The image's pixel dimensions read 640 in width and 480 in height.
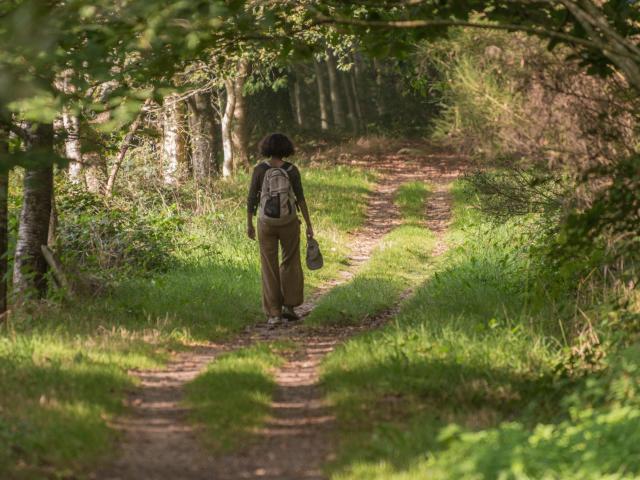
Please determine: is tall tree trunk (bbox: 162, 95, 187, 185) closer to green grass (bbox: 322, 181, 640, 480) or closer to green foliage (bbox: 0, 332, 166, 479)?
green grass (bbox: 322, 181, 640, 480)

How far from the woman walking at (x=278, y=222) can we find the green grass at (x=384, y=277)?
0.40m

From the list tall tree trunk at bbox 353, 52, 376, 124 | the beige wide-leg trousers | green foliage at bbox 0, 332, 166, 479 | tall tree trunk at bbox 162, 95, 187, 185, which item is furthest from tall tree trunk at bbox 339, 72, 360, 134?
green foliage at bbox 0, 332, 166, 479

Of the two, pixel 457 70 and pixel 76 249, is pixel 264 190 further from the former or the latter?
pixel 76 249

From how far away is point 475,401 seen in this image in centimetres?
702

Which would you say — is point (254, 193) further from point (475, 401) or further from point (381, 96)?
point (381, 96)

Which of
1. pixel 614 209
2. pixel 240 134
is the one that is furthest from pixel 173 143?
pixel 614 209

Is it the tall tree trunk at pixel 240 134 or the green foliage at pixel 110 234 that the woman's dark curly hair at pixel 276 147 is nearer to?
the green foliage at pixel 110 234

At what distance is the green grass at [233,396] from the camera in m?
6.43

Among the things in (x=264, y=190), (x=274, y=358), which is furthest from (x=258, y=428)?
(x=264, y=190)

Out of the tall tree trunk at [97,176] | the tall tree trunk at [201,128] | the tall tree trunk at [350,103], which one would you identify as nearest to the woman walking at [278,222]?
the tall tree trunk at [97,176]

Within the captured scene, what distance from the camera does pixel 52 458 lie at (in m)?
5.67

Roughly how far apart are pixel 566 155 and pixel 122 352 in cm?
417

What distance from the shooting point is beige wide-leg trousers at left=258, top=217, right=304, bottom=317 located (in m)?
11.2

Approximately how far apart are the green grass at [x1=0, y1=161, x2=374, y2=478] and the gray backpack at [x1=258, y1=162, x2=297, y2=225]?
4.20ft
